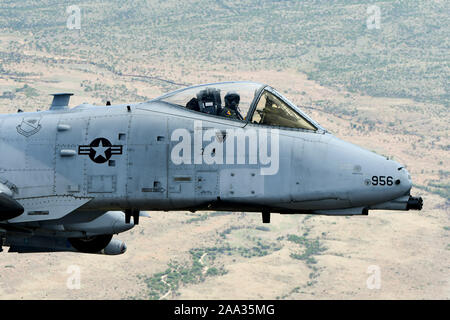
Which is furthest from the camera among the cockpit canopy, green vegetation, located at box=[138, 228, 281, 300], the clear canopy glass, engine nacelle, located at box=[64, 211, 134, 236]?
green vegetation, located at box=[138, 228, 281, 300]

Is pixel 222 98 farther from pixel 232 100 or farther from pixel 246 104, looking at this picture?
pixel 246 104

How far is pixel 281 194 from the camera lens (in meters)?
18.6

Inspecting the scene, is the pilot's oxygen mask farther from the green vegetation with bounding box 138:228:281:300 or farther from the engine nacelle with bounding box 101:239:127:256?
the green vegetation with bounding box 138:228:281:300

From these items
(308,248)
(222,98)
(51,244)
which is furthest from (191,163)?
(308,248)

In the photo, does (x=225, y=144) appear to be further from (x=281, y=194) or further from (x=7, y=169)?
(x=7, y=169)

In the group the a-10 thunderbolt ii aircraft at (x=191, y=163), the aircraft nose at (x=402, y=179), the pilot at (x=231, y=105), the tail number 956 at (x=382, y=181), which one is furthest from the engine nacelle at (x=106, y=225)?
the aircraft nose at (x=402, y=179)

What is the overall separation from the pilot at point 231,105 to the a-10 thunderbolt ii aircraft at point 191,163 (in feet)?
0.10

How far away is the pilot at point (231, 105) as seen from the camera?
19406 mm

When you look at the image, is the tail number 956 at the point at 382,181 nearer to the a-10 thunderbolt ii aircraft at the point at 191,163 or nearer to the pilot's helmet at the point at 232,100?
the a-10 thunderbolt ii aircraft at the point at 191,163

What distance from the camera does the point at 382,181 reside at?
59.7 feet

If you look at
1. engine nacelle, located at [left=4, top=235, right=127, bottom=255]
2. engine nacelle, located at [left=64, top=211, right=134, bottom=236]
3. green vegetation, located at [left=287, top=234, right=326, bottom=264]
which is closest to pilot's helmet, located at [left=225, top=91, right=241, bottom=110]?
engine nacelle, located at [left=64, top=211, right=134, bottom=236]

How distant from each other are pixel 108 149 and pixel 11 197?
10.8 ft

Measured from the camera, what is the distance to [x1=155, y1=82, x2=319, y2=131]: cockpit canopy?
1909 centimetres
